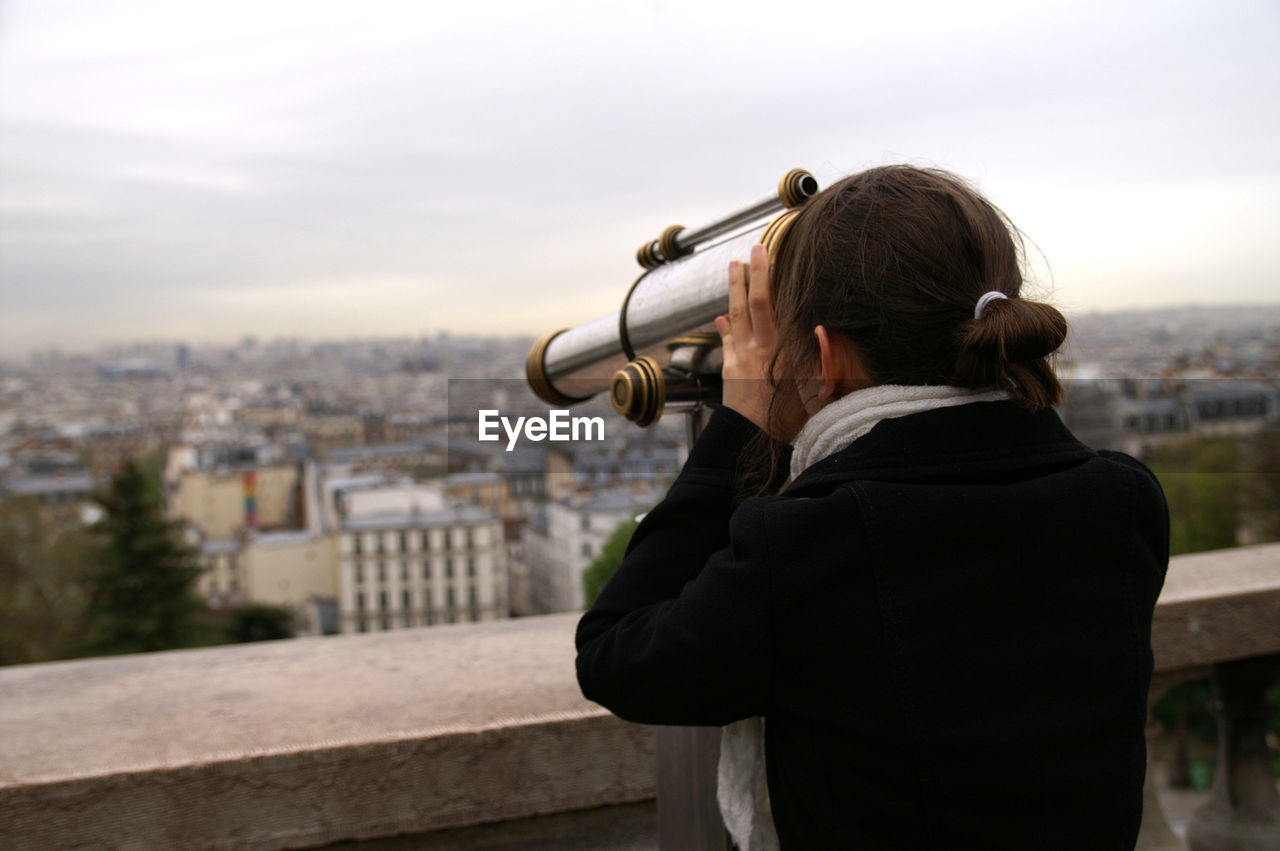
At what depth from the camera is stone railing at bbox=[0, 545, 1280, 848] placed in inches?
52.3

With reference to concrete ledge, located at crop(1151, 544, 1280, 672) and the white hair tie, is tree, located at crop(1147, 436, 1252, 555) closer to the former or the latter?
concrete ledge, located at crop(1151, 544, 1280, 672)

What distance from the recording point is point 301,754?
137 centimetres

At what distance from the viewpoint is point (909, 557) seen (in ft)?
2.70

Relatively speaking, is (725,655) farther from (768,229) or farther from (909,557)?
(768,229)

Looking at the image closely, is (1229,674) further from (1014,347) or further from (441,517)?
(441,517)

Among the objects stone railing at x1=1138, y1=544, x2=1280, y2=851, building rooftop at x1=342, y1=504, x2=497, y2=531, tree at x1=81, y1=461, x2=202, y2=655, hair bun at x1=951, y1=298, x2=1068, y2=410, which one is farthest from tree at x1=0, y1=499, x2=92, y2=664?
hair bun at x1=951, y1=298, x2=1068, y2=410

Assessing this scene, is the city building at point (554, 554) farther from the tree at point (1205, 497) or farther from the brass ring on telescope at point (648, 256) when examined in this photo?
the tree at point (1205, 497)

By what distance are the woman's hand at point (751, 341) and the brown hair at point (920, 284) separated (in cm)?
9

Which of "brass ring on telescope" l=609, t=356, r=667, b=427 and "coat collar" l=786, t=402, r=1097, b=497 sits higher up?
"brass ring on telescope" l=609, t=356, r=667, b=427

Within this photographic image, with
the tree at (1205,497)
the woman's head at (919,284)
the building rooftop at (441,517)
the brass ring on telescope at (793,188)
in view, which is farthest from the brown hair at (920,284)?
the building rooftop at (441,517)

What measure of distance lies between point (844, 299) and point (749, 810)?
0.49m

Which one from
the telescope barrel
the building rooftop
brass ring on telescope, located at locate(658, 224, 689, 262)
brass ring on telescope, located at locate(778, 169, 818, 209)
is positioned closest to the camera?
brass ring on telescope, located at locate(778, 169, 818, 209)

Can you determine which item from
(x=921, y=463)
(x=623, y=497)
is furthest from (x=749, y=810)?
(x=623, y=497)

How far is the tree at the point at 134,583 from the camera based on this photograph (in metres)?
32.9
